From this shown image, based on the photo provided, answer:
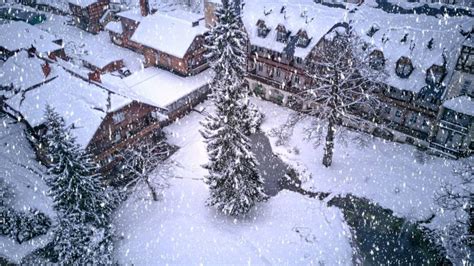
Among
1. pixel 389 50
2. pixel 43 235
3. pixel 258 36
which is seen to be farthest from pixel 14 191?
pixel 389 50

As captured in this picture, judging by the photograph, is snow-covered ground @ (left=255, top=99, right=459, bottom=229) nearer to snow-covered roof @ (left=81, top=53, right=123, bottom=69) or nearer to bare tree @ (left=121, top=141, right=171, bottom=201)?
bare tree @ (left=121, top=141, right=171, bottom=201)

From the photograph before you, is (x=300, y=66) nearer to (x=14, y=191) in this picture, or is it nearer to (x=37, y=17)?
(x=14, y=191)

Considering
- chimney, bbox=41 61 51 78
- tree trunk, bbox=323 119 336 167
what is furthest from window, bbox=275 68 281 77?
chimney, bbox=41 61 51 78

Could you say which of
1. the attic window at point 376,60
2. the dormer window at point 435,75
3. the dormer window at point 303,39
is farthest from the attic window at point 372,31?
the dormer window at point 435,75

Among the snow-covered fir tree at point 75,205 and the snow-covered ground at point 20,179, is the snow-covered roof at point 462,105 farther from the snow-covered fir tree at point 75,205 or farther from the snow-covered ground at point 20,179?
the snow-covered ground at point 20,179

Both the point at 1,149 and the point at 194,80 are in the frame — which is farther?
the point at 194,80
